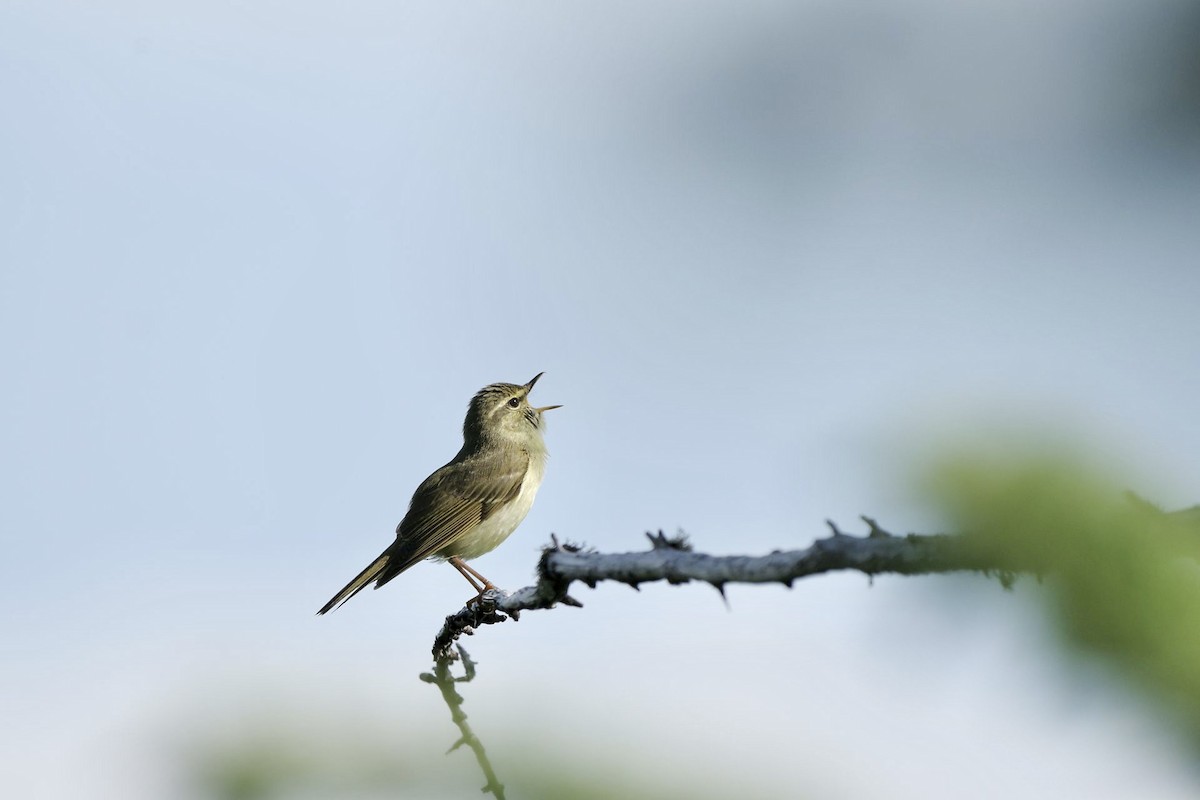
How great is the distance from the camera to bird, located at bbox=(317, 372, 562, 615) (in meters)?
9.76

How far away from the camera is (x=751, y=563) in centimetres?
178

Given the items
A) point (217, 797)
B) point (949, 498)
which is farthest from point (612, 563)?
point (949, 498)

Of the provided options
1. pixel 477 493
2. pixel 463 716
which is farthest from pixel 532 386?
pixel 463 716

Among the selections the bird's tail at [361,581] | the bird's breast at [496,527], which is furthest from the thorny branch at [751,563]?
the bird's breast at [496,527]

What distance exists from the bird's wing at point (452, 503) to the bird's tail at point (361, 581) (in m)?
0.10

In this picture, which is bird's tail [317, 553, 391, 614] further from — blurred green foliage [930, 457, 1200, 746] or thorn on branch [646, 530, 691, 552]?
blurred green foliage [930, 457, 1200, 746]

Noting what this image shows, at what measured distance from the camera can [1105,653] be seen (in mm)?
1254

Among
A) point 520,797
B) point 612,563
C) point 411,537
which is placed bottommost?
point 520,797

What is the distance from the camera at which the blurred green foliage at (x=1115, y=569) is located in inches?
48.0

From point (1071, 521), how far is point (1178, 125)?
123 cm

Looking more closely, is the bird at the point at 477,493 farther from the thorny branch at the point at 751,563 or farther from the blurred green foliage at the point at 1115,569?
the blurred green foliage at the point at 1115,569

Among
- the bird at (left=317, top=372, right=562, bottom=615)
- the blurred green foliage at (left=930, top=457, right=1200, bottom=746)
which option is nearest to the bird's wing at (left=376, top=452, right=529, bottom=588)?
the bird at (left=317, top=372, right=562, bottom=615)

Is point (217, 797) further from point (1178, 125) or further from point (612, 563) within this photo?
point (1178, 125)

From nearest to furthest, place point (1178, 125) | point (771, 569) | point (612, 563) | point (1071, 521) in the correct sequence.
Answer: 1. point (1071, 521)
2. point (771, 569)
3. point (1178, 125)
4. point (612, 563)
